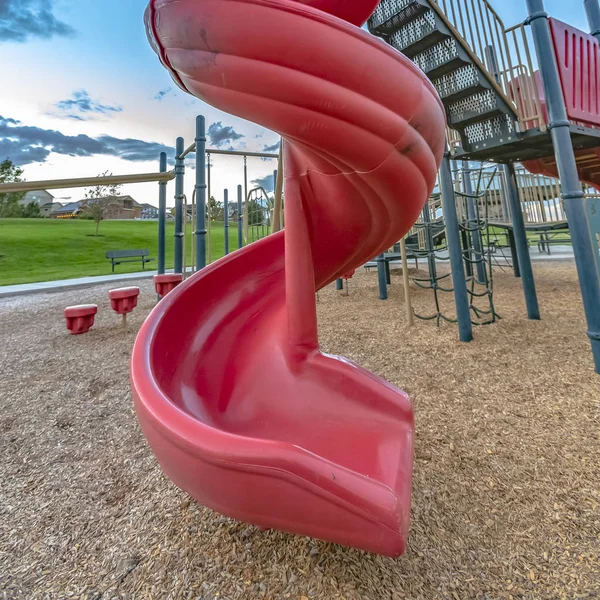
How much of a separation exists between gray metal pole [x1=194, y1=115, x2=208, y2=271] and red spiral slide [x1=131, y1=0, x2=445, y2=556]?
2.60 metres

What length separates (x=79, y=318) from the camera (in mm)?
3387

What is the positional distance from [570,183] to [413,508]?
86.1 inches

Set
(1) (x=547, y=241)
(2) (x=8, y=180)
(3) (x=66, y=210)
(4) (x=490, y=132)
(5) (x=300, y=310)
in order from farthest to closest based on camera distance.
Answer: (3) (x=66, y=210) → (2) (x=8, y=180) → (1) (x=547, y=241) → (4) (x=490, y=132) → (5) (x=300, y=310)

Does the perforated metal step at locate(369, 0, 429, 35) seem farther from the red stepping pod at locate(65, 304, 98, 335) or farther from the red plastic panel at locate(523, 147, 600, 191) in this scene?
the red stepping pod at locate(65, 304, 98, 335)

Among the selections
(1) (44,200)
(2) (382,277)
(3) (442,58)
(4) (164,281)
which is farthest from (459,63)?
(1) (44,200)

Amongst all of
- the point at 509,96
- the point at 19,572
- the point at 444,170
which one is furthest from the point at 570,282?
the point at 19,572

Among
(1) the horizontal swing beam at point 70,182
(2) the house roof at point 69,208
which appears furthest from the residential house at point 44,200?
(1) the horizontal swing beam at point 70,182

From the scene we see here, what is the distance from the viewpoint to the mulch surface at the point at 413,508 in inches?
32.3

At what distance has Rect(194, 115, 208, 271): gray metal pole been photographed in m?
3.59

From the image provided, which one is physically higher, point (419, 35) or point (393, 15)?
point (393, 15)

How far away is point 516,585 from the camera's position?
0.79 meters

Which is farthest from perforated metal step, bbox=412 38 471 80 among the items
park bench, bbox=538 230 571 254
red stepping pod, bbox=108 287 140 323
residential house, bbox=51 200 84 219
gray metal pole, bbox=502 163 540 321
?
residential house, bbox=51 200 84 219

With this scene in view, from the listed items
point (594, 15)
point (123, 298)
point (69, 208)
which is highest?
point (69, 208)

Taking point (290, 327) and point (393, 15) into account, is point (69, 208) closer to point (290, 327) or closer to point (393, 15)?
point (393, 15)
